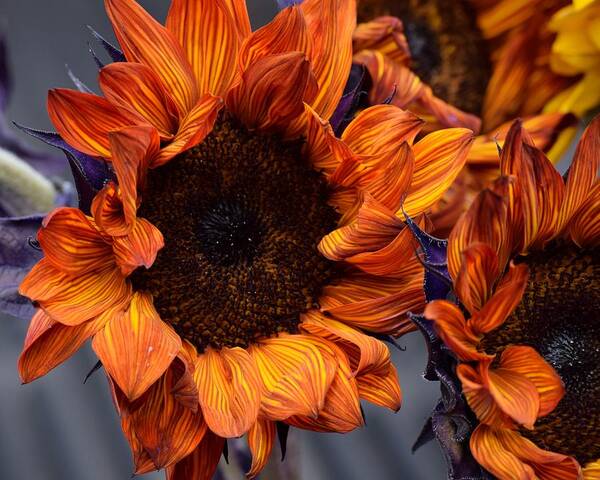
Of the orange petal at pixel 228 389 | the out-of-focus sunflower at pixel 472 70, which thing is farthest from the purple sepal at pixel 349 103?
the orange petal at pixel 228 389

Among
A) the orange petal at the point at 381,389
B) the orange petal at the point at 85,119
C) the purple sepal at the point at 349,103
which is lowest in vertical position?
the orange petal at the point at 381,389

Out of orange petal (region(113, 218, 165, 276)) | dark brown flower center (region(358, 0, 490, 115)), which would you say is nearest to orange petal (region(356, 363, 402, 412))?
orange petal (region(113, 218, 165, 276))

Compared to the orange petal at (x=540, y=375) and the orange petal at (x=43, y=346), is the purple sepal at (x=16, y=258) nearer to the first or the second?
the orange petal at (x=43, y=346)

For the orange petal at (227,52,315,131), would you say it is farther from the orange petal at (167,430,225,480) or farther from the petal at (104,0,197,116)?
the orange petal at (167,430,225,480)

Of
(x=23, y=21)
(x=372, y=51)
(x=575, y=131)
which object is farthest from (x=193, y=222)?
(x=23, y=21)

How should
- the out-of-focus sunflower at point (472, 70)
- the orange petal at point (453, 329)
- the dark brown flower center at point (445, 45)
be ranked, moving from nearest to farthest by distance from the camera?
1. the orange petal at point (453, 329)
2. the out-of-focus sunflower at point (472, 70)
3. the dark brown flower center at point (445, 45)

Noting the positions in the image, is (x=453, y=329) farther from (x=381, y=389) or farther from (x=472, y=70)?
(x=472, y=70)

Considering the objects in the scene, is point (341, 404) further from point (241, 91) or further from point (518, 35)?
point (518, 35)
